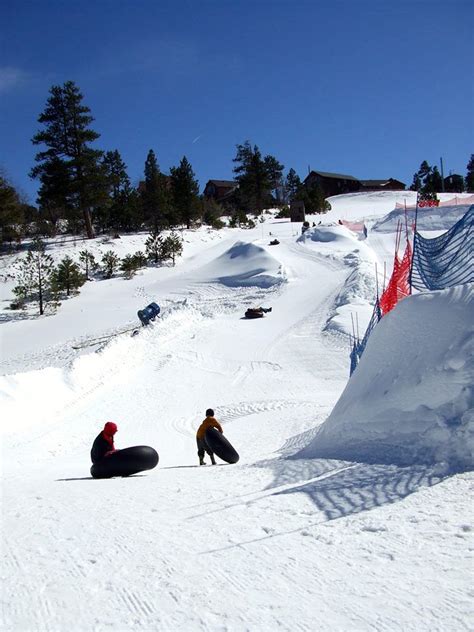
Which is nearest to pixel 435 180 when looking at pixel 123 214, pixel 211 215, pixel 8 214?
pixel 211 215

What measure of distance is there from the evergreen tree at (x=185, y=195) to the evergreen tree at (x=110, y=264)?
15051mm

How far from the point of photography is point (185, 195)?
5444 centimetres

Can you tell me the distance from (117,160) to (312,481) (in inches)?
2451

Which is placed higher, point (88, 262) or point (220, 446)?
point (88, 262)

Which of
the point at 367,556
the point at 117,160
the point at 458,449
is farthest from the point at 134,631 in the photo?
the point at 117,160

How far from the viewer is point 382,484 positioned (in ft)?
18.0

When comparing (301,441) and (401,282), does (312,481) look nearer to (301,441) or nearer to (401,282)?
(301,441)

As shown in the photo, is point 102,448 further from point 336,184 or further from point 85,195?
point 336,184

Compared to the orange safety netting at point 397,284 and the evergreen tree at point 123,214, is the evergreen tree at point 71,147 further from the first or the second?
the orange safety netting at point 397,284

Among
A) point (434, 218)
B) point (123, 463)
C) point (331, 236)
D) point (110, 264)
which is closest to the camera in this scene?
point (123, 463)

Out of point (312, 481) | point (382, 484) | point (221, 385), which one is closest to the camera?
point (382, 484)

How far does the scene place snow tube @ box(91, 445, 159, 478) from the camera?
862cm

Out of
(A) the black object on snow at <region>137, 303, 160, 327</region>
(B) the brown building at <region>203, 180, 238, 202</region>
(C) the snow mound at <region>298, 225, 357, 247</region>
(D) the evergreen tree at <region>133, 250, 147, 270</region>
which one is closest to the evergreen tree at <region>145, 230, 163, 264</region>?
(D) the evergreen tree at <region>133, 250, 147, 270</region>

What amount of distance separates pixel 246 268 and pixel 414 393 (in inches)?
1134
